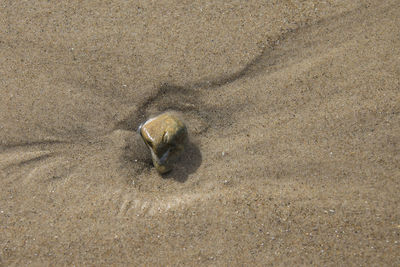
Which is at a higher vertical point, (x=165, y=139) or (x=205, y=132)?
(x=165, y=139)

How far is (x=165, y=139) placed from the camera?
246 centimetres

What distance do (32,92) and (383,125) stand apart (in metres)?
2.81

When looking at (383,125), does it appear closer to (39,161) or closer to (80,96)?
(80,96)

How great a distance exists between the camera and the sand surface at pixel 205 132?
245 centimetres

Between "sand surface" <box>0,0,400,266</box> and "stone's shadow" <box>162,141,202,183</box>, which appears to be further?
"stone's shadow" <box>162,141,202,183</box>

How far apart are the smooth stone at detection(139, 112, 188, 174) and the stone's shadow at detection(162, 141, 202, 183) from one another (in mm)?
48

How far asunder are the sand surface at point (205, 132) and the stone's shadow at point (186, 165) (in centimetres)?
1

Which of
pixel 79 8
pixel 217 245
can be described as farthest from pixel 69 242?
pixel 79 8

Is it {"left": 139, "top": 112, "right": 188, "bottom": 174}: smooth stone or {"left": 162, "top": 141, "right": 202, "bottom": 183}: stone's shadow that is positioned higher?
{"left": 139, "top": 112, "right": 188, "bottom": 174}: smooth stone

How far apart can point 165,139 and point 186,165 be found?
30 centimetres

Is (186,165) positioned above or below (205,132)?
below

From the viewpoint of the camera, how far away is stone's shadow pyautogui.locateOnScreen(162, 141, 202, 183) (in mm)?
2607

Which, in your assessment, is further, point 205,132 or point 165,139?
point 205,132

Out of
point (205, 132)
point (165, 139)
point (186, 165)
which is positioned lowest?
point (186, 165)
